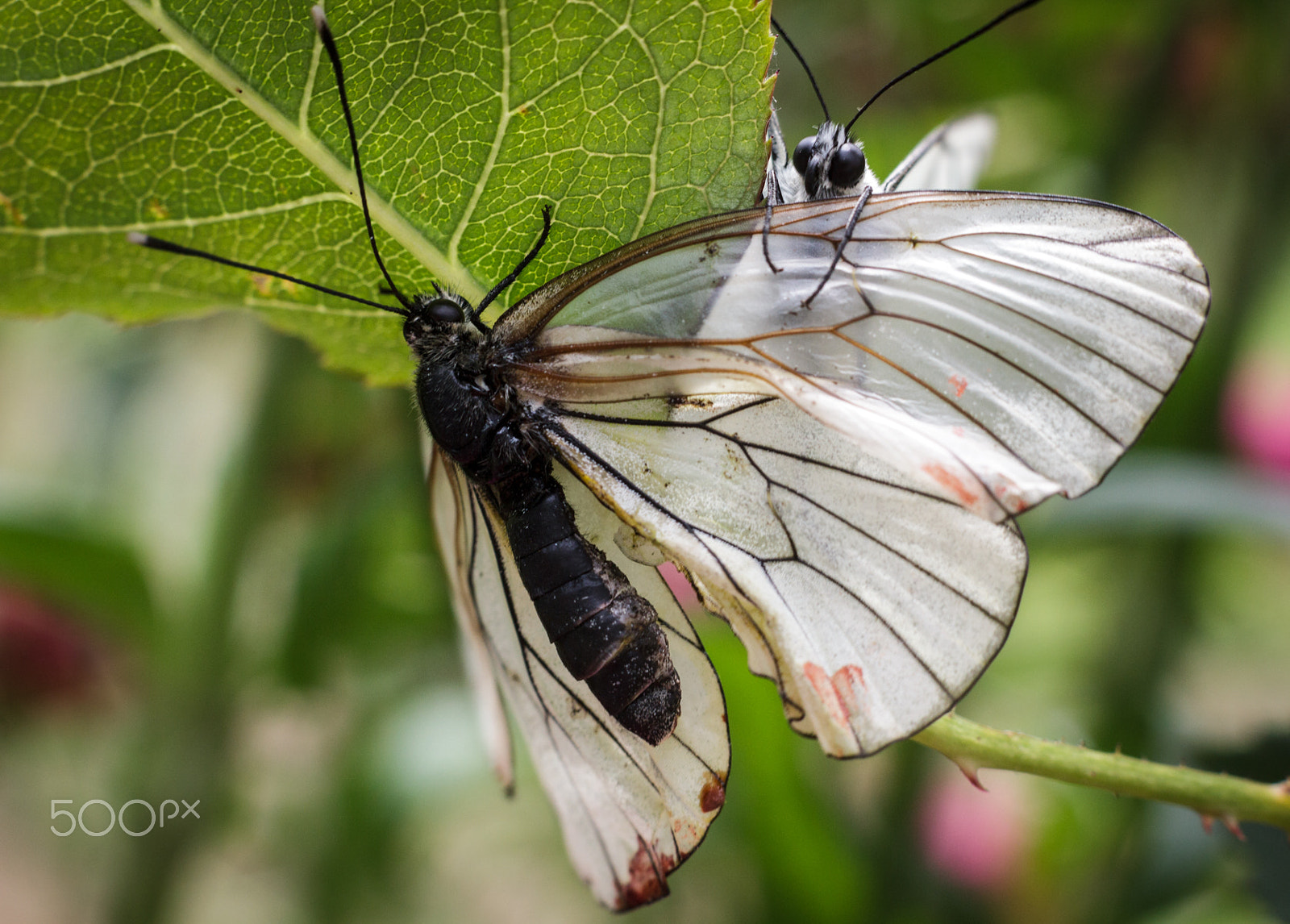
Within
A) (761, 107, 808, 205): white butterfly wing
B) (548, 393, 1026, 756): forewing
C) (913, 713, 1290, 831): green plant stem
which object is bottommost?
(913, 713, 1290, 831): green plant stem

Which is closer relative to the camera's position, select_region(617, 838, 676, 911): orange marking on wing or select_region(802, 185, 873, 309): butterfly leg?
select_region(802, 185, 873, 309): butterfly leg

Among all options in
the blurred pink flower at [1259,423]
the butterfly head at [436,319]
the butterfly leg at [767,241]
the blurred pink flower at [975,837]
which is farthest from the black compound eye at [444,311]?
the blurred pink flower at [1259,423]

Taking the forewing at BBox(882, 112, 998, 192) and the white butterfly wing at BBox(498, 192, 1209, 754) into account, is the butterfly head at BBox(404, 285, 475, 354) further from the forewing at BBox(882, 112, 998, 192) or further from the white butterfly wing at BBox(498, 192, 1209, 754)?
the forewing at BBox(882, 112, 998, 192)

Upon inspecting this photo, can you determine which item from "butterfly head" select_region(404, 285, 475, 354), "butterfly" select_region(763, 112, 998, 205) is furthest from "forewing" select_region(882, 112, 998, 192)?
"butterfly head" select_region(404, 285, 475, 354)

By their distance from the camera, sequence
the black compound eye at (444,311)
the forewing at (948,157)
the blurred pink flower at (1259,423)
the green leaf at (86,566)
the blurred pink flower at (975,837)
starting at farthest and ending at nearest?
the blurred pink flower at (1259,423), the blurred pink flower at (975,837), the green leaf at (86,566), the forewing at (948,157), the black compound eye at (444,311)

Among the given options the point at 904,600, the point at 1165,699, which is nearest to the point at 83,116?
the point at 904,600

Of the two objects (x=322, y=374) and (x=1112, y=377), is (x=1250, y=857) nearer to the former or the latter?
(x=1112, y=377)

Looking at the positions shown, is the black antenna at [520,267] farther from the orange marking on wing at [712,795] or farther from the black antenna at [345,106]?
the orange marking on wing at [712,795]
